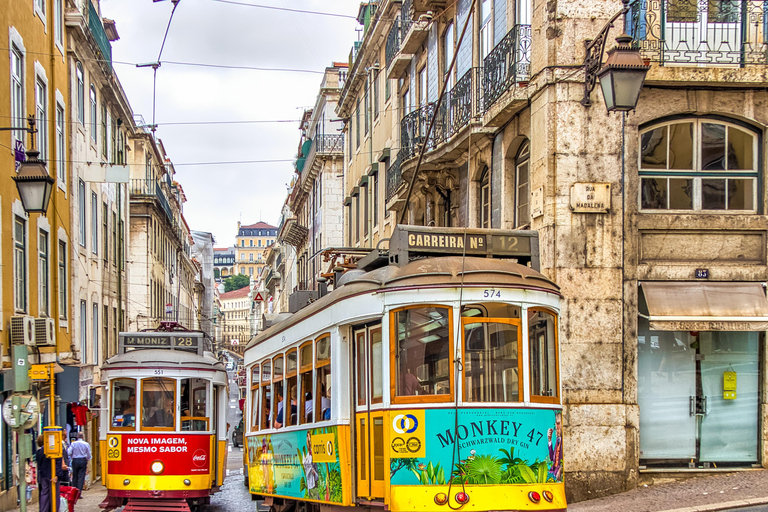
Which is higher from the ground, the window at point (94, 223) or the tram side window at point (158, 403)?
the window at point (94, 223)

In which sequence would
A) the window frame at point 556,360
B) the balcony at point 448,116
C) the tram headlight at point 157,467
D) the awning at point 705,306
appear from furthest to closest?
1. the balcony at point 448,116
2. the tram headlight at point 157,467
3. the awning at point 705,306
4. the window frame at point 556,360

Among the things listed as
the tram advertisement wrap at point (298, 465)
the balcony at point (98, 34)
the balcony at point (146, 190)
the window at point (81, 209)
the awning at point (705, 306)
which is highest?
the balcony at point (98, 34)

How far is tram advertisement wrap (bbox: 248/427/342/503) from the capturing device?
33.2ft

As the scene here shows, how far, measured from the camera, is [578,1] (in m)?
14.4

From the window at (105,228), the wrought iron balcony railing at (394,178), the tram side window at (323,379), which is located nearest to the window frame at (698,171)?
the tram side window at (323,379)

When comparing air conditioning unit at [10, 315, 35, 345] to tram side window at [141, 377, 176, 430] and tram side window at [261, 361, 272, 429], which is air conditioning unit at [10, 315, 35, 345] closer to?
tram side window at [141, 377, 176, 430]

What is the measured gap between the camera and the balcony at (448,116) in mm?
18000

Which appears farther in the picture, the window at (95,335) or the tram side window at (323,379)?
the window at (95,335)

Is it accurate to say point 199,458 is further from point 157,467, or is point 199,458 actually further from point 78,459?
point 78,459

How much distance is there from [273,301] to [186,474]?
2863 inches

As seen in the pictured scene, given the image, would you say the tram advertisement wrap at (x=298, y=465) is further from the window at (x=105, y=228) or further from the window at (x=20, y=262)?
the window at (x=105, y=228)

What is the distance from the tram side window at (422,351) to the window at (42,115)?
46.3 feet

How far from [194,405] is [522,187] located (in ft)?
21.3

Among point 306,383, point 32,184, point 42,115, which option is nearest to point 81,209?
point 42,115
